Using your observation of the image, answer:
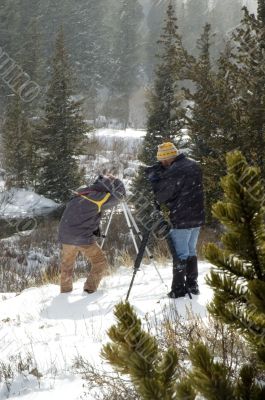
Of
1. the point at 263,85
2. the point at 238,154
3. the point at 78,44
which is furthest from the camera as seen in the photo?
the point at 78,44

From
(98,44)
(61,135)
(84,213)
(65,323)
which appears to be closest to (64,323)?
(65,323)

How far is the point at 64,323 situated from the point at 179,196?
81.1 inches

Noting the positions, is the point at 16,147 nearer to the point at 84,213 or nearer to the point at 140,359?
the point at 84,213

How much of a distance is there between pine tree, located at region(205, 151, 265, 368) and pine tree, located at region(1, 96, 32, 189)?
22.4 meters

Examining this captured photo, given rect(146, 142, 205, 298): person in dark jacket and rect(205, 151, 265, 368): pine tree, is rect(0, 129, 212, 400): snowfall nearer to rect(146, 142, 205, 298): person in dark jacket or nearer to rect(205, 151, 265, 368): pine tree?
rect(146, 142, 205, 298): person in dark jacket

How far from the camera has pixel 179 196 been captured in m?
5.20

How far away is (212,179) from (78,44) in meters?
45.7

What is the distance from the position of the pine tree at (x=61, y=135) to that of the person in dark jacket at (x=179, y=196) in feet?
54.4

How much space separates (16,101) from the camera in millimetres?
23234

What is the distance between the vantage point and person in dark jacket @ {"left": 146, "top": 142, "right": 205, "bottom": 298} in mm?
5141

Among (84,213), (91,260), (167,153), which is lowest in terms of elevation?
(91,260)

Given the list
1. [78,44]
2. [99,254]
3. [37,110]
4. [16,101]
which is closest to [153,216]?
[99,254]

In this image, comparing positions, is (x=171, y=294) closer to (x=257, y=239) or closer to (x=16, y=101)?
(x=257, y=239)

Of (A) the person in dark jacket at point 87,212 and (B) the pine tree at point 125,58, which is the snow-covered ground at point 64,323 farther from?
(B) the pine tree at point 125,58
